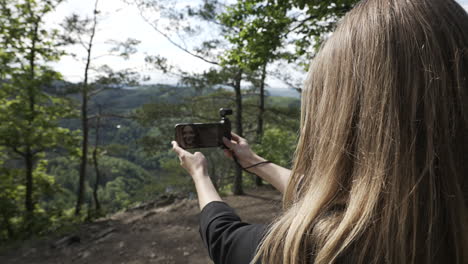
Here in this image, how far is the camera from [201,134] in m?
2.16

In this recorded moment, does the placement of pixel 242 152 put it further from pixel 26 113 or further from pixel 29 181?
pixel 29 181

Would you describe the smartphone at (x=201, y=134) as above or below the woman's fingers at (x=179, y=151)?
above

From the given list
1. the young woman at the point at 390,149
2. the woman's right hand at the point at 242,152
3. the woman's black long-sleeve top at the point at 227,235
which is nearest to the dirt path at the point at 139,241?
the woman's right hand at the point at 242,152

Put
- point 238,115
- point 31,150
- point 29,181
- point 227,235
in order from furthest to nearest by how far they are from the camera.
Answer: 1. point 29,181
2. point 31,150
3. point 238,115
4. point 227,235

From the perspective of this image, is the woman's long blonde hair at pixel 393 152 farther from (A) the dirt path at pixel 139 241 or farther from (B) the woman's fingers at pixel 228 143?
(A) the dirt path at pixel 139 241

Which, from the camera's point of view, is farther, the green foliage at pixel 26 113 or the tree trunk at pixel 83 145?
the tree trunk at pixel 83 145

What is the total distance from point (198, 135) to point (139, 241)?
20.7 ft

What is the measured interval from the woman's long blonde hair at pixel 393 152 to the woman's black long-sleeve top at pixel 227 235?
8 centimetres

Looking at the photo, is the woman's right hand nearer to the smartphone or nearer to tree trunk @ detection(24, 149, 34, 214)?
the smartphone

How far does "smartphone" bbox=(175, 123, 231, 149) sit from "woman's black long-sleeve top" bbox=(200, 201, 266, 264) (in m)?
0.93

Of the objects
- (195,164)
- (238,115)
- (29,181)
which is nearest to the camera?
(195,164)

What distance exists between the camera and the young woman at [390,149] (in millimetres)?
766

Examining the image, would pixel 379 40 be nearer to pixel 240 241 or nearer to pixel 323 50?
pixel 323 50

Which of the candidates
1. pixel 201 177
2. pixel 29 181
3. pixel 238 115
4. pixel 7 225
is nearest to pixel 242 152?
pixel 201 177
